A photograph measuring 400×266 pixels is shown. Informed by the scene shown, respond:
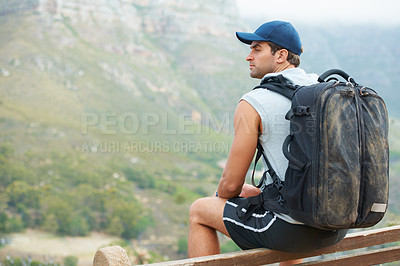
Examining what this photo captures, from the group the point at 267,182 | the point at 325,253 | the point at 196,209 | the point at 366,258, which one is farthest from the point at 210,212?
the point at 366,258

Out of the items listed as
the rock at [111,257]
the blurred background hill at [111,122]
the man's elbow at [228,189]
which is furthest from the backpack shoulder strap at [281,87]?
the blurred background hill at [111,122]

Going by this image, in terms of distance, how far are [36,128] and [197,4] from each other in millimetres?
40503

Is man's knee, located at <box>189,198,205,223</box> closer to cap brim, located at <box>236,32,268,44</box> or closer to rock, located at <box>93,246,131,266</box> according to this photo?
rock, located at <box>93,246,131,266</box>

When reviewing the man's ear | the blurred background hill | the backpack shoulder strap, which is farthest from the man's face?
the blurred background hill

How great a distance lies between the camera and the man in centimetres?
138

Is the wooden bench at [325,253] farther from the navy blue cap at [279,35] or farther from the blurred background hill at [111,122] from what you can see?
the blurred background hill at [111,122]

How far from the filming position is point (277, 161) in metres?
1.44

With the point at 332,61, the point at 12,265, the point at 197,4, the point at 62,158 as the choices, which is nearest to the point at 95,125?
the point at 62,158

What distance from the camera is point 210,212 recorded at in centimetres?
153

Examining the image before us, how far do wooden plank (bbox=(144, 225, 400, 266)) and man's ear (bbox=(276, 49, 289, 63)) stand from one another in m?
0.69

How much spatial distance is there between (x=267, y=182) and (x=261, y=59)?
0.48m

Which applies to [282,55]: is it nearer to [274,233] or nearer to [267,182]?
[267,182]

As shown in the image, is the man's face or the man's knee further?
the man's face

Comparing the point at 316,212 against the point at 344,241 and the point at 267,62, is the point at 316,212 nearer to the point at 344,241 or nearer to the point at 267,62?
the point at 344,241
